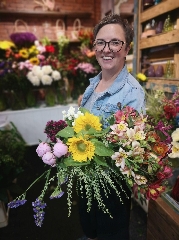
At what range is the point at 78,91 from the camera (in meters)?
2.87

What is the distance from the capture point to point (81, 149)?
0.75 metres

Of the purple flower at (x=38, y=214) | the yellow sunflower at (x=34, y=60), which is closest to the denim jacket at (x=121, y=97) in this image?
the purple flower at (x=38, y=214)

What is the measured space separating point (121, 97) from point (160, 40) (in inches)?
46.3

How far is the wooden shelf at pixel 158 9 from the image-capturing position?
163cm

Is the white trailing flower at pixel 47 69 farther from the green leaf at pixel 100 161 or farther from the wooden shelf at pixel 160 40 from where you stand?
the green leaf at pixel 100 161

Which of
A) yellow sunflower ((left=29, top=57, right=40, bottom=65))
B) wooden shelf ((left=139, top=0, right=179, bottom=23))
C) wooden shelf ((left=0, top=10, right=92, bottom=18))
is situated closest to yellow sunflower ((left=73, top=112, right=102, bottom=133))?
wooden shelf ((left=139, top=0, right=179, bottom=23))

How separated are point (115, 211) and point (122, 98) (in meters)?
0.57

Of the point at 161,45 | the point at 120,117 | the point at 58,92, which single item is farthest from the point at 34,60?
the point at 120,117

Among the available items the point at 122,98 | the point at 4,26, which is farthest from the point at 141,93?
the point at 4,26

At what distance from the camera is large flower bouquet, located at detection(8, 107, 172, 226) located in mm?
741

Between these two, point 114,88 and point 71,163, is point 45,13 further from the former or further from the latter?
point 71,163

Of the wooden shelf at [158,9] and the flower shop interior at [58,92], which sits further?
the wooden shelf at [158,9]

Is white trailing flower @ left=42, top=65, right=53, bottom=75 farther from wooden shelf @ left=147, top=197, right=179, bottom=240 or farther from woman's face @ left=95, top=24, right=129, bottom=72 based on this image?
wooden shelf @ left=147, top=197, right=179, bottom=240

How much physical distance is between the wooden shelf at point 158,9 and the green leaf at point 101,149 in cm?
145
